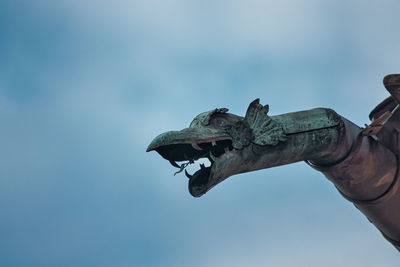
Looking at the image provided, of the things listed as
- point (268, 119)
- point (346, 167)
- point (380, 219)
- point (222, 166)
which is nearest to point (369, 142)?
point (346, 167)

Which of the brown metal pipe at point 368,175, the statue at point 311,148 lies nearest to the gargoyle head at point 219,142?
the statue at point 311,148

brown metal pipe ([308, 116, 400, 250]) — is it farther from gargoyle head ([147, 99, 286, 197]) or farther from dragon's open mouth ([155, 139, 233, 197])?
dragon's open mouth ([155, 139, 233, 197])

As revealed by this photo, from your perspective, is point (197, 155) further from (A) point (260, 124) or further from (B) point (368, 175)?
(B) point (368, 175)

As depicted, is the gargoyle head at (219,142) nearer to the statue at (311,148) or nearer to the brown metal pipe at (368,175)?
the statue at (311,148)

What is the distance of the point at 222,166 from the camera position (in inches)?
163

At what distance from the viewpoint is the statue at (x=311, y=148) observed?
418cm

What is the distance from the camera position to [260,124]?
14.3ft

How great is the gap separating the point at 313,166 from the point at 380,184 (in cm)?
49

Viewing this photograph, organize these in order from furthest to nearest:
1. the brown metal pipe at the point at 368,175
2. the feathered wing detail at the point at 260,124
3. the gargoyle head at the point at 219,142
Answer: the brown metal pipe at the point at 368,175 → the feathered wing detail at the point at 260,124 → the gargoyle head at the point at 219,142

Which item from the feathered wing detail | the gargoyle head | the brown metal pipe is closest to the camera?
the gargoyle head

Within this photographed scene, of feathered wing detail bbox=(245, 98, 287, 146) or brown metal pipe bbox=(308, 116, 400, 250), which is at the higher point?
feathered wing detail bbox=(245, 98, 287, 146)

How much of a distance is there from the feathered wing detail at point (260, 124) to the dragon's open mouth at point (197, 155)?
18 cm

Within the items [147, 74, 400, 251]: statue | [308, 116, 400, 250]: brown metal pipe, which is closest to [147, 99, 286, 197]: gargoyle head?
[147, 74, 400, 251]: statue

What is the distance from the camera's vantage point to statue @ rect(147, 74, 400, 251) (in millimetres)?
4176
